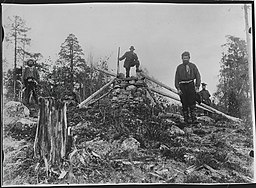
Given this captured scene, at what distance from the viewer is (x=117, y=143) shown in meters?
1.54

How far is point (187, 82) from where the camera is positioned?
5.20 ft

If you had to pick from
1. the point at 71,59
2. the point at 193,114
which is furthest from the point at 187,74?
the point at 71,59

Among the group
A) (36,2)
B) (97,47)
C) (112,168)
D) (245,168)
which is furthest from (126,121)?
(36,2)

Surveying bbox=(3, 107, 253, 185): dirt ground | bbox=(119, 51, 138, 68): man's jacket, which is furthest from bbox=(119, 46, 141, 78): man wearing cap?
bbox=(3, 107, 253, 185): dirt ground

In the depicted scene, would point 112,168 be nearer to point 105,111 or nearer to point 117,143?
point 117,143

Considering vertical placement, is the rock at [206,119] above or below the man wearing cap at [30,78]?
below

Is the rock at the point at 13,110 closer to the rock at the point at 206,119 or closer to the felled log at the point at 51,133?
the felled log at the point at 51,133

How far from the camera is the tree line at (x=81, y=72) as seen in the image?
1554mm

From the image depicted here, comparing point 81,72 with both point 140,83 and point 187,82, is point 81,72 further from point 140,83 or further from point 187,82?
point 187,82

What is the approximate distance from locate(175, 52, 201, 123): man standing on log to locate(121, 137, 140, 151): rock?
0.89 feet

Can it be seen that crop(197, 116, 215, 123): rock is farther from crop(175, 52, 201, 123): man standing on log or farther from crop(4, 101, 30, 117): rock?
crop(4, 101, 30, 117): rock

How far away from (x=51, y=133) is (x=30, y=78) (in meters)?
0.26

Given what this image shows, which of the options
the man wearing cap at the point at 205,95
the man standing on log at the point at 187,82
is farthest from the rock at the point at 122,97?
the man wearing cap at the point at 205,95

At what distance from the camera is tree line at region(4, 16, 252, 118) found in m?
1.55
